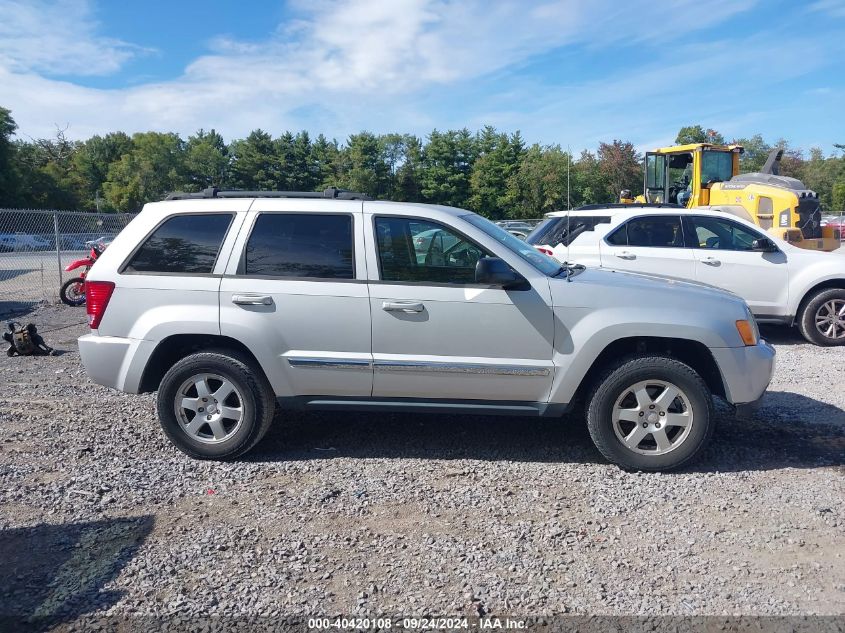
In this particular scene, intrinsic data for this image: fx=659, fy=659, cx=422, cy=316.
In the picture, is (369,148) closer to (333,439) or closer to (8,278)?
(8,278)

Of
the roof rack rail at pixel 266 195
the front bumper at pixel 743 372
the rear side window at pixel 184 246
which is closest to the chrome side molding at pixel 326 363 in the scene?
the rear side window at pixel 184 246

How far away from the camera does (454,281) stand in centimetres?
461

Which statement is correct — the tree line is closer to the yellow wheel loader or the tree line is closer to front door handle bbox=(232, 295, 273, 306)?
the yellow wheel loader

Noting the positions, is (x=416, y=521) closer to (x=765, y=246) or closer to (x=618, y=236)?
(x=618, y=236)

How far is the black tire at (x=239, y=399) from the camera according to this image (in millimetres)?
4691

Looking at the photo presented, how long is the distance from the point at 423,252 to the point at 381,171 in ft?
179

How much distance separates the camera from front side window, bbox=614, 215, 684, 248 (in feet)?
29.7

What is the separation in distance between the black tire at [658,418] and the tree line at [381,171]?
41.8 m

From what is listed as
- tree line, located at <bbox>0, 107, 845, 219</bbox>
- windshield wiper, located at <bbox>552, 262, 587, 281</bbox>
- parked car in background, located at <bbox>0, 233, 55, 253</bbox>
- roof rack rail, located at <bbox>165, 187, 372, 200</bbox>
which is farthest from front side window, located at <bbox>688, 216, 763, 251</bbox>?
tree line, located at <bbox>0, 107, 845, 219</bbox>

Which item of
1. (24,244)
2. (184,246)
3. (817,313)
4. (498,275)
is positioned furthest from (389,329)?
(24,244)

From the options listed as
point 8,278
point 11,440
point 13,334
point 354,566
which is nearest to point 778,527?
point 354,566

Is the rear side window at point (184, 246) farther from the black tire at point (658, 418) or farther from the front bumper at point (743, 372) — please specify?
the front bumper at point (743, 372)

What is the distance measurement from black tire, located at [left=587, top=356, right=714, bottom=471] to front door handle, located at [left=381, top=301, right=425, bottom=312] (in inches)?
53.1

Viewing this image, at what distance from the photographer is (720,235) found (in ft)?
29.3
